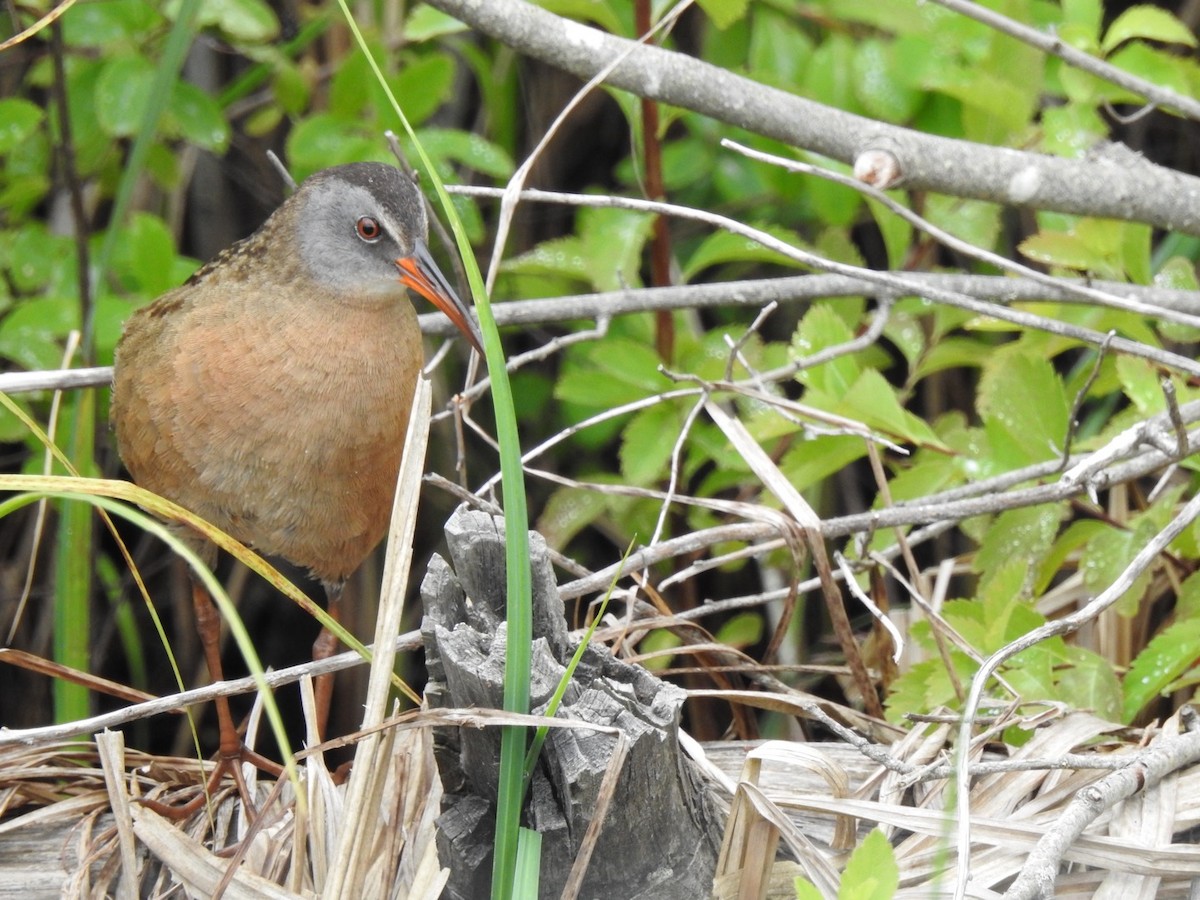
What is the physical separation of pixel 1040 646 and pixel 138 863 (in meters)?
1.16

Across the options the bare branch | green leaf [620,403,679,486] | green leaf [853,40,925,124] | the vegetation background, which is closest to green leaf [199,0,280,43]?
the vegetation background

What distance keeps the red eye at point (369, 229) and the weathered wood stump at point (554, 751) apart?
2.73 feet

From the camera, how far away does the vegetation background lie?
1.94 meters

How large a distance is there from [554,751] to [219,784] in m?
0.77

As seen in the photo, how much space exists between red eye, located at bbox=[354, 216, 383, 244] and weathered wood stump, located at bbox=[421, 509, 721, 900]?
2.73 ft

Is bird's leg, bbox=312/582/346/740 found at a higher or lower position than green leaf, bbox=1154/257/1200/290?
lower

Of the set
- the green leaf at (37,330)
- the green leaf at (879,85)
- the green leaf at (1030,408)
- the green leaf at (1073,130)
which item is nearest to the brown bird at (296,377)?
the green leaf at (37,330)

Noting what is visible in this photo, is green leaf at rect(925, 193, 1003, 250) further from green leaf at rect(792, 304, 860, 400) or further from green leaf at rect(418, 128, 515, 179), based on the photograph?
green leaf at rect(418, 128, 515, 179)

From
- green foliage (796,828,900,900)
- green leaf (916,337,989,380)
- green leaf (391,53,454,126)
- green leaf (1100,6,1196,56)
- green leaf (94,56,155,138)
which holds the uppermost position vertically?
green leaf (1100,6,1196,56)

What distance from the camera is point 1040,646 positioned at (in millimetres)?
1761

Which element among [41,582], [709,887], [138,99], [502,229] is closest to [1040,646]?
Result: [709,887]

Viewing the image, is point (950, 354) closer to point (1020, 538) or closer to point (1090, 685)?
point (1020, 538)

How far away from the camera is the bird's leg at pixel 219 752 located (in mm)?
1778

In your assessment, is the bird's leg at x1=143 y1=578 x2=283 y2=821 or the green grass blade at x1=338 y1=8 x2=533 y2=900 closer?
the green grass blade at x1=338 y1=8 x2=533 y2=900
